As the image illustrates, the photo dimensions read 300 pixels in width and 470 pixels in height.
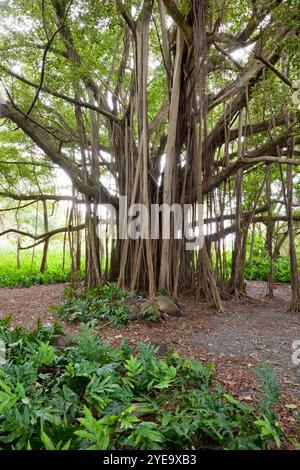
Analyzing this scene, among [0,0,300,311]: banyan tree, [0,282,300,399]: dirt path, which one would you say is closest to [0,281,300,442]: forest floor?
[0,282,300,399]: dirt path

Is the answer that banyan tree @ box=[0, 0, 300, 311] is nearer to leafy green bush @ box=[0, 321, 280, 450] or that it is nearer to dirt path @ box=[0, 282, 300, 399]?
dirt path @ box=[0, 282, 300, 399]

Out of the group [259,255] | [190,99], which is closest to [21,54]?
[190,99]

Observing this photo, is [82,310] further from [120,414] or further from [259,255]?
[259,255]

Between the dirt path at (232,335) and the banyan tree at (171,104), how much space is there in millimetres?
299

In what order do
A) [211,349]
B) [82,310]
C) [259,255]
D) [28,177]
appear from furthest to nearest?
[259,255]
[28,177]
[82,310]
[211,349]

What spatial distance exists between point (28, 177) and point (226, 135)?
3.96 metres

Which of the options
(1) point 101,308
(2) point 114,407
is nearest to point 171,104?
(1) point 101,308

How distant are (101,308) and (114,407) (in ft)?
6.00

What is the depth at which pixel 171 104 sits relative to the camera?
3467 millimetres

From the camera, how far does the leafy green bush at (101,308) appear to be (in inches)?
117

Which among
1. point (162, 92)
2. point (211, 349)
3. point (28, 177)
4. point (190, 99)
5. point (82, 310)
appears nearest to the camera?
point (211, 349)

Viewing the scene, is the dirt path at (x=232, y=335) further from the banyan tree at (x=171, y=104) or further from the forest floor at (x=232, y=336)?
the banyan tree at (x=171, y=104)

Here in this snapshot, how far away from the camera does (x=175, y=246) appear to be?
11.9ft

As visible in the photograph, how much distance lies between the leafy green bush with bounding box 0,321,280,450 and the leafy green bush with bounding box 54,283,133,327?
1.14 meters
